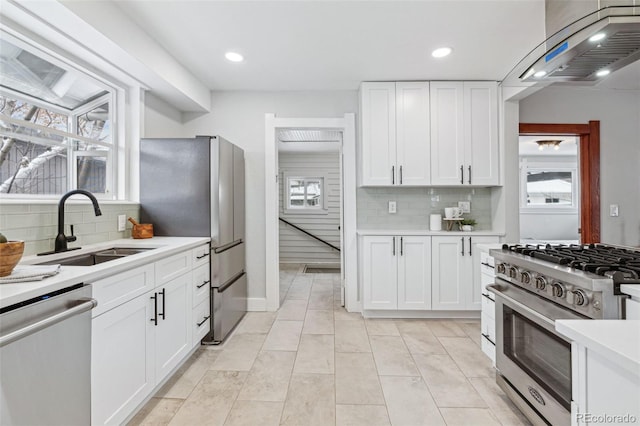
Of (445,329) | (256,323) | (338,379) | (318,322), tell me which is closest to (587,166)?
(445,329)

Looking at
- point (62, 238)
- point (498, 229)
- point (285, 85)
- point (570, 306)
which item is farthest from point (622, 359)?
point (285, 85)

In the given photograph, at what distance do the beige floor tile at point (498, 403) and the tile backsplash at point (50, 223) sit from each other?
9.48 ft

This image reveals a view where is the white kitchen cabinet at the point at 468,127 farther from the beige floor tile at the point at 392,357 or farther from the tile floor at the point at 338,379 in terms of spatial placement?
the beige floor tile at the point at 392,357

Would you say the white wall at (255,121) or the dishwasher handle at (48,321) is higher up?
the white wall at (255,121)

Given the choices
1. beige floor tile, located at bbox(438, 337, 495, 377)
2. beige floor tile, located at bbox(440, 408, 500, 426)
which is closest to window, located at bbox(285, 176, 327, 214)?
beige floor tile, located at bbox(438, 337, 495, 377)

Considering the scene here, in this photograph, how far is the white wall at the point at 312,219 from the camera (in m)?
6.49

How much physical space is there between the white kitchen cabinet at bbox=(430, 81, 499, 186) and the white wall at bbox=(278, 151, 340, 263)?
353 centimetres

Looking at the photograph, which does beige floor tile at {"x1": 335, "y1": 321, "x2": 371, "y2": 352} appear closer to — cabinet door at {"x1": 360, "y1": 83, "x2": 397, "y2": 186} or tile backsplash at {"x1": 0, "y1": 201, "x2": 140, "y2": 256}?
cabinet door at {"x1": 360, "y1": 83, "x2": 397, "y2": 186}

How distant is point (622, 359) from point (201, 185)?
8.66ft

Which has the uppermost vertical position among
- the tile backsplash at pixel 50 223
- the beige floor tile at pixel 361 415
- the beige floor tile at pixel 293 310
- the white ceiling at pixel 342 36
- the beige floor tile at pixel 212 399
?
the white ceiling at pixel 342 36

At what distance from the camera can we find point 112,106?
8.59 feet

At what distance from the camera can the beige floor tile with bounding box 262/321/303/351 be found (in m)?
2.53

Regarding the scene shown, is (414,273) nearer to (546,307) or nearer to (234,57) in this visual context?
(546,307)

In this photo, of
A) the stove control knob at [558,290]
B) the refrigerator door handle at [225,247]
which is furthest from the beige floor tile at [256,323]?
the stove control knob at [558,290]
